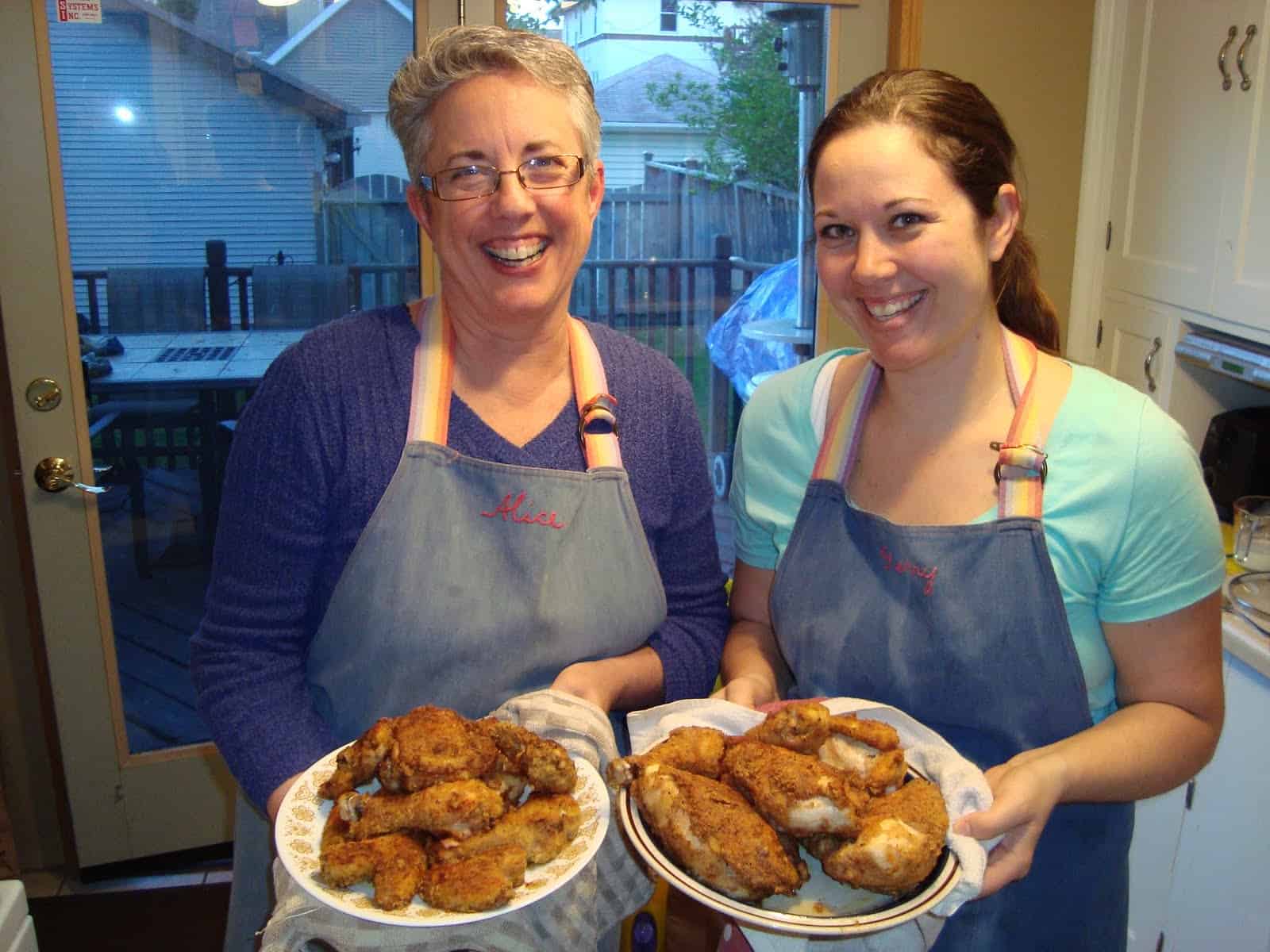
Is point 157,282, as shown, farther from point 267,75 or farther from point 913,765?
point 913,765

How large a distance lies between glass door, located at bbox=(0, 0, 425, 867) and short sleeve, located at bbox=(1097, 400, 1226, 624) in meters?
2.01

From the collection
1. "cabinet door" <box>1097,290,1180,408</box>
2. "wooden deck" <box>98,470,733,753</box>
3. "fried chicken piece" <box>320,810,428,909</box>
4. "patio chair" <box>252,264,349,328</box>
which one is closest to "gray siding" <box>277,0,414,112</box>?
"patio chair" <box>252,264,349,328</box>

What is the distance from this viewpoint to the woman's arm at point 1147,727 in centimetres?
113

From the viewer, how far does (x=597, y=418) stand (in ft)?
4.44

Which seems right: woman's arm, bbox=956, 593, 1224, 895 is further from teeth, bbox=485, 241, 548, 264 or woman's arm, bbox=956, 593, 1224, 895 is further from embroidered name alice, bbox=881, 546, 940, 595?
teeth, bbox=485, 241, 548, 264

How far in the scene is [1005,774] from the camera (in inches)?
43.1

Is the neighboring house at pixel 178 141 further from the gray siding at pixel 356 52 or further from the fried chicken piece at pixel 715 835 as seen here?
the fried chicken piece at pixel 715 835

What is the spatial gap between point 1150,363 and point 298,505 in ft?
7.24

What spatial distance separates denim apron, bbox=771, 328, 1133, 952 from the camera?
121 cm

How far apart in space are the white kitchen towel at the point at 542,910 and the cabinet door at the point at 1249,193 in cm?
178

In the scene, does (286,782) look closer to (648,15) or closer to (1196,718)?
(1196,718)

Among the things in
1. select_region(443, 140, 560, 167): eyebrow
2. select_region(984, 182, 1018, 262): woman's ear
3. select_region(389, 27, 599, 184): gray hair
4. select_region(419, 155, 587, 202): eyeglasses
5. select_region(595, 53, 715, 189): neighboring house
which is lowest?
select_region(984, 182, 1018, 262): woman's ear

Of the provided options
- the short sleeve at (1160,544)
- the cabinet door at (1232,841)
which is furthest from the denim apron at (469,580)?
the cabinet door at (1232,841)

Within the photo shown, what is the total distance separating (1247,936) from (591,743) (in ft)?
4.88
